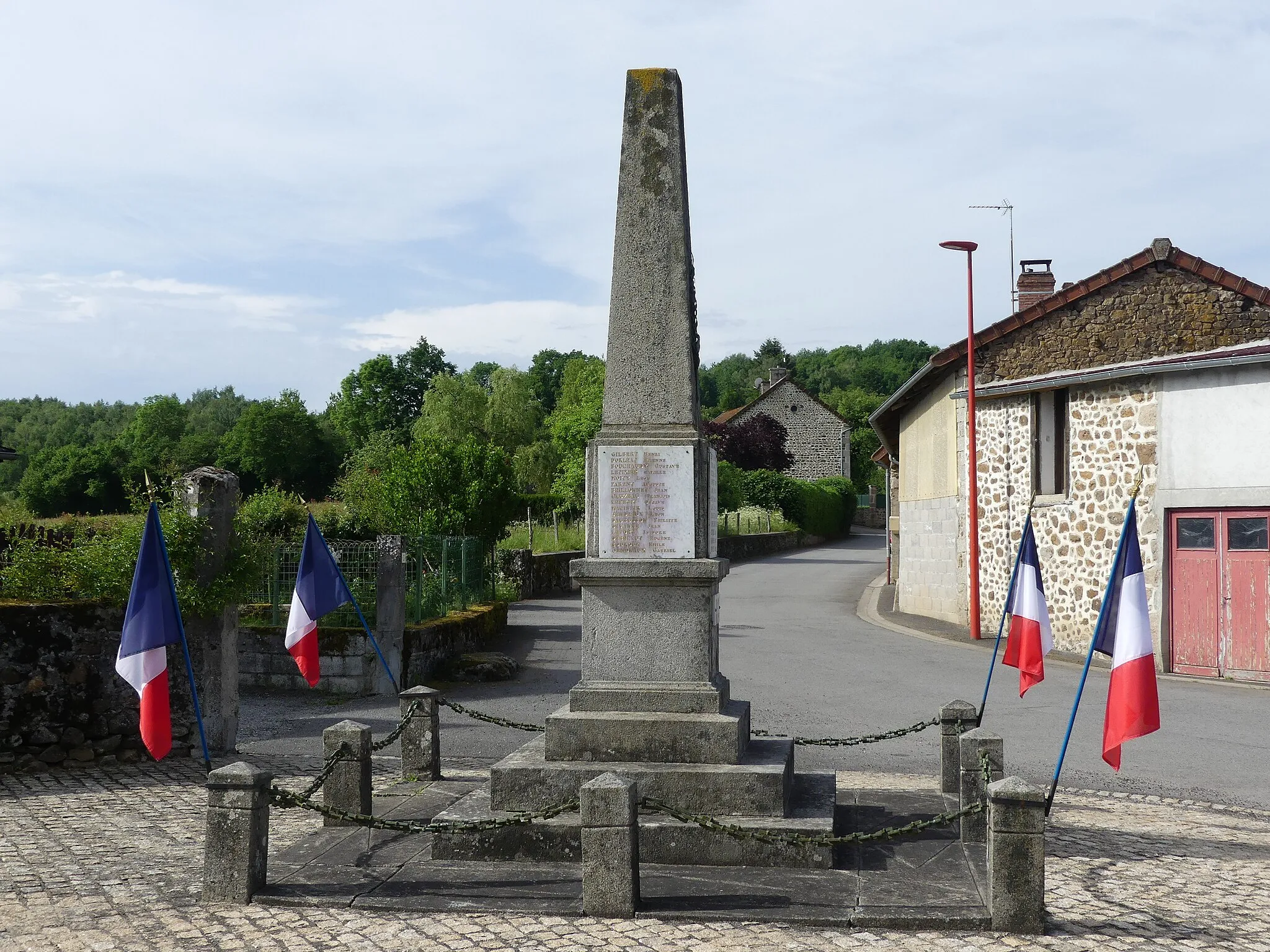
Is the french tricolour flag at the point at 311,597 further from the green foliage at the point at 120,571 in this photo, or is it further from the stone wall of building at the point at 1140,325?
the stone wall of building at the point at 1140,325

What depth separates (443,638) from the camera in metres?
15.0

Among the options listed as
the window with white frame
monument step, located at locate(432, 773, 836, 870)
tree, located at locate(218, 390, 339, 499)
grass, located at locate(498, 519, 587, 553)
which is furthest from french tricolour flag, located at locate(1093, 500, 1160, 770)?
tree, located at locate(218, 390, 339, 499)

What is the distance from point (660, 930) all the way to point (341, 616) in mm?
9560

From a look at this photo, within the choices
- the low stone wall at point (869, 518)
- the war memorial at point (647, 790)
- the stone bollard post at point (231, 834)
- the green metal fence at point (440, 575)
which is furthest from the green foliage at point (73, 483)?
the stone bollard post at point (231, 834)

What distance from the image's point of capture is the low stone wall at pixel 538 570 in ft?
85.1

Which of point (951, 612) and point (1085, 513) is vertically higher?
point (1085, 513)

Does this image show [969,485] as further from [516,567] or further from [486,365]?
[486,365]

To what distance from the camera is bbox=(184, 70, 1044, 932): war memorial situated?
584cm

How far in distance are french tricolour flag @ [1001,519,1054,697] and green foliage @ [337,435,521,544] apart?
15.3 meters

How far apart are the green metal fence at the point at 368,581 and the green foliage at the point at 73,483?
4946cm

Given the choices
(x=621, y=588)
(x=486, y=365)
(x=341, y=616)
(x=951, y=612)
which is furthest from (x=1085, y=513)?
(x=486, y=365)

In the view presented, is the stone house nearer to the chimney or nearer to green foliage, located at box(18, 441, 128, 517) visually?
the chimney

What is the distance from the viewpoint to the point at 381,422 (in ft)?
241

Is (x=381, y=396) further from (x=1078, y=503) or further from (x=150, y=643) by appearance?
(x=150, y=643)
